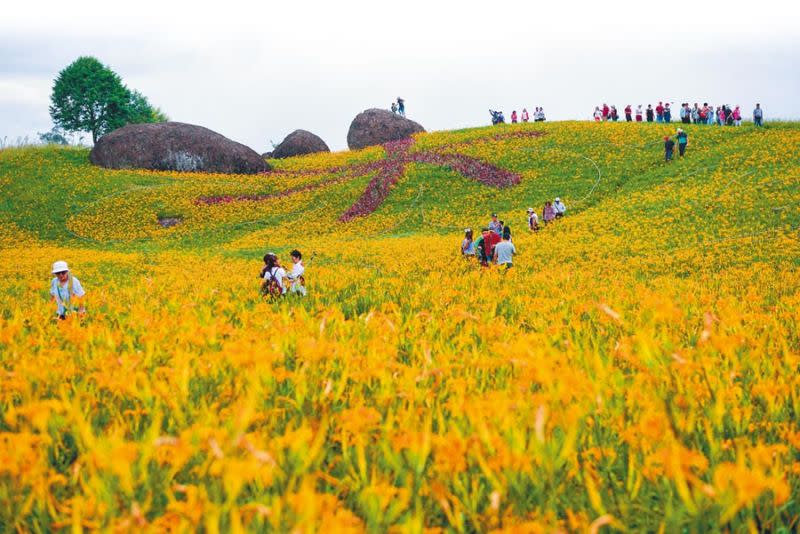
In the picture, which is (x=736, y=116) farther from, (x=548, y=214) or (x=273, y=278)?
(x=273, y=278)

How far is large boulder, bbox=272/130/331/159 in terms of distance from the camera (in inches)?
2197

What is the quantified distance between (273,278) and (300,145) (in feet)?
164

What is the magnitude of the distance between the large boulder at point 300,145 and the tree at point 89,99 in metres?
25.2

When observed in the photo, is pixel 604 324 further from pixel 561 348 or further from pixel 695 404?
pixel 695 404

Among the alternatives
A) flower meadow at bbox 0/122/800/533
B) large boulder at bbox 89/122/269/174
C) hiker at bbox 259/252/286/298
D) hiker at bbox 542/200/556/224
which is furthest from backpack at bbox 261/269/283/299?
large boulder at bbox 89/122/269/174

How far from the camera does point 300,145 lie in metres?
56.0

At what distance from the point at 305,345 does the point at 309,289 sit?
20.2 feet

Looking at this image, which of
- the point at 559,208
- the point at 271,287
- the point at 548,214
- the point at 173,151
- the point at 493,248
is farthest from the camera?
Result: the point at 173,151

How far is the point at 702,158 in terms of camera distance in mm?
31078

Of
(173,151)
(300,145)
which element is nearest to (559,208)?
(173,151)

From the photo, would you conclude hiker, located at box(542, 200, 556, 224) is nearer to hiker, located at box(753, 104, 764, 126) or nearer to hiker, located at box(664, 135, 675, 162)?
hiker, located at box(664, 135, 675, 162)

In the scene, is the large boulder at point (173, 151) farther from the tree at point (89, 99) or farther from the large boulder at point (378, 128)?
the tree at point (89, 99)

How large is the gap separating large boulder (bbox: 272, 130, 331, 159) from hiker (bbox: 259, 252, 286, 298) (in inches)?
1918

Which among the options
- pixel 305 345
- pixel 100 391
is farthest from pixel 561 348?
pixel 100 391
